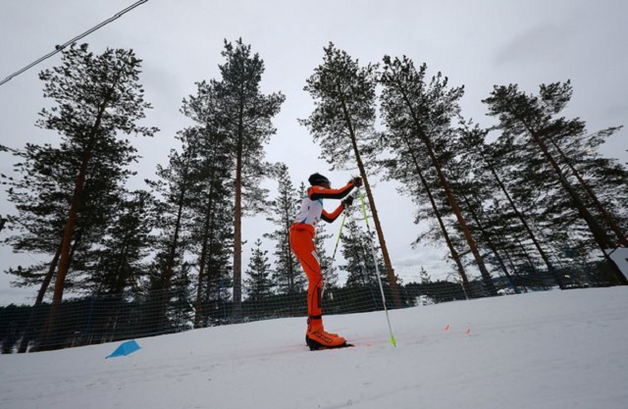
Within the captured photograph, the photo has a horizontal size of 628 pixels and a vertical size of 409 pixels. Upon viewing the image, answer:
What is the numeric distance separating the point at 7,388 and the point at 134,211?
48.2ft

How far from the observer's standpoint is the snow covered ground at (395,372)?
1312 millimetres

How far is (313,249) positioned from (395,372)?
5.78 ft

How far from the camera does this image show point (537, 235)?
1702 centimetres

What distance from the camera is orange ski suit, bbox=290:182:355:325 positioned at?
307cm

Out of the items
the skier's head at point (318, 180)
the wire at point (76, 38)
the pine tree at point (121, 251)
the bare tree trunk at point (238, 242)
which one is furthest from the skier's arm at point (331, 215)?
the pine tree at point (121, 251)

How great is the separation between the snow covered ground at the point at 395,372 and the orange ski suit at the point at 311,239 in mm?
640

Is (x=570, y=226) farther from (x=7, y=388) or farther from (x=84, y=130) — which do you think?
(x=84, y=130)

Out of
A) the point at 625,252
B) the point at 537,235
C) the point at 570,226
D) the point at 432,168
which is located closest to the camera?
the point at 625,252

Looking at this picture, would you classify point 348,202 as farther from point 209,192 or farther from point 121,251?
point 121,251

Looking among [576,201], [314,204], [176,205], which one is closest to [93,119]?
[176,205]

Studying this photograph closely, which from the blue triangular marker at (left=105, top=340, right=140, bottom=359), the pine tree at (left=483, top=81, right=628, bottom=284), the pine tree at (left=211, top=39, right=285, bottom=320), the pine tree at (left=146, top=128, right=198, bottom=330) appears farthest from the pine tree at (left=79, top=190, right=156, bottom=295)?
the pine tree at (left=483, top=81, right=628, bottom=284)

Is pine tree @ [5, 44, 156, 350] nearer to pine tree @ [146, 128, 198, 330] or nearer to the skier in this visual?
pine tree @ [146, 128, 198, 330]

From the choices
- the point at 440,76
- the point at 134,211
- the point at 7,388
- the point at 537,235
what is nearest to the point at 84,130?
the point at 134,211

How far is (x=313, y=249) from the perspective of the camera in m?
3.27
